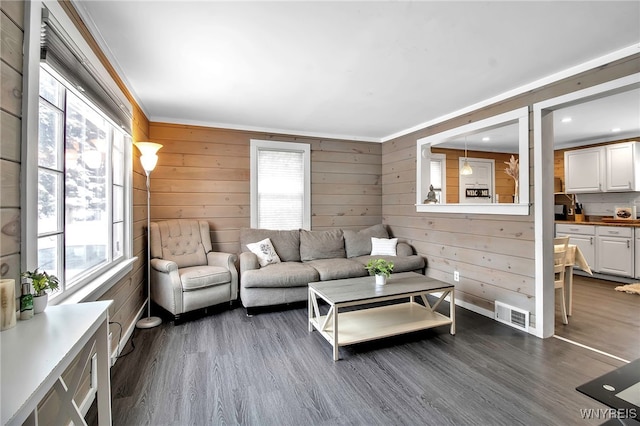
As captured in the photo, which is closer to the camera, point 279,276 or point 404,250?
point 279,276

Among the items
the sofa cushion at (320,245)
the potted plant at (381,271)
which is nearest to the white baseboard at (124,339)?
the sofa cushion at (320,245)

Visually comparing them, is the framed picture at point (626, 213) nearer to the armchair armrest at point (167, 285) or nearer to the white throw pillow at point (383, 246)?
the white throw pillow at point (383, 246)

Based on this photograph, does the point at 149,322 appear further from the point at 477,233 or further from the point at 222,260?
the point at 477,233

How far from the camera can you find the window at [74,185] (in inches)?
64.9

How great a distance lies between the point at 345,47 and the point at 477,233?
8.45 ft

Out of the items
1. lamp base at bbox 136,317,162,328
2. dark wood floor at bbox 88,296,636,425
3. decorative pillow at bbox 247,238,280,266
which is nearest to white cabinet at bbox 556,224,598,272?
dark wood floor at bbox 88,296,636,425

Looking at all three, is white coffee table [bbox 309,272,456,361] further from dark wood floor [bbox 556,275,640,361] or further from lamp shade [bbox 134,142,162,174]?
lamp shade [bbox 134,142,162,174]

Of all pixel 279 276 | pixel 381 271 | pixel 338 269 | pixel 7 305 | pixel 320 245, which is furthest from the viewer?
pixel 320 245

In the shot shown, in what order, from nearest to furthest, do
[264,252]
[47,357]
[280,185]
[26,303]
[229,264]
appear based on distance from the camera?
[47,357] < [26,303] < [229,264] < [264,252] < [280,185]

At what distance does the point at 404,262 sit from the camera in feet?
13.9

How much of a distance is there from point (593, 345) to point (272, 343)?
282 cm

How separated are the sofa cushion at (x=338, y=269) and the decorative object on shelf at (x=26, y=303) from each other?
2820 millimetres

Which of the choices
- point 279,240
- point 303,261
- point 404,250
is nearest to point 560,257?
point 404,250

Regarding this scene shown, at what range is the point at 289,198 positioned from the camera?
4770 mm
